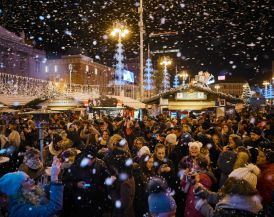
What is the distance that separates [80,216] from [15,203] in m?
1.74

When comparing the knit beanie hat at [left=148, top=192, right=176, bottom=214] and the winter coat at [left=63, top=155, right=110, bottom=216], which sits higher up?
the knit beanie hat at [left=148, top=192, right=176, bottom=214]

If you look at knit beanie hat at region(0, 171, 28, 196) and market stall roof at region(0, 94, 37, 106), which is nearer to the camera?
knit beanie hat at region(0, 171, 28, 196)

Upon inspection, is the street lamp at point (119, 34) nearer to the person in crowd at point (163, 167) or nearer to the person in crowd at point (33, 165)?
the person in crowd at point (163, 167)

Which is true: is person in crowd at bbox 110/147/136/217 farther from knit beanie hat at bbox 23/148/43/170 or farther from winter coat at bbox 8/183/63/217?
winter coat at bbox 8/183/63/217

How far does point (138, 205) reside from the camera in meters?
5.76

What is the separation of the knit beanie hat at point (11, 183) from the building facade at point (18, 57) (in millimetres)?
39512

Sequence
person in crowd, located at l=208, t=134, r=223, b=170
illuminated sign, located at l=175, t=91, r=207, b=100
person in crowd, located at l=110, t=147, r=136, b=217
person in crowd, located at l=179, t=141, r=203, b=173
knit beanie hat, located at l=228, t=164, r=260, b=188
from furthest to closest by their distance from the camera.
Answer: illuminated sign, located at l=175, t=91, r=207, b=100
person in crowd, located at l=208, t=134, r=223, b=170
person in crowd, located at l=179, t=141, r=203, b=173
person in crowd, located at l=110, t=147, r=136, b=217
knit beanie hat, located at l=228, t=164, r=260, b=188

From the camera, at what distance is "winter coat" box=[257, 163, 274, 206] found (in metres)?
4.51

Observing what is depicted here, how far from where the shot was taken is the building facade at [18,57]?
134 ft

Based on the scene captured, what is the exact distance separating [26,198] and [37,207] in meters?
0.16

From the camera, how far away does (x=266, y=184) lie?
4.62 meters

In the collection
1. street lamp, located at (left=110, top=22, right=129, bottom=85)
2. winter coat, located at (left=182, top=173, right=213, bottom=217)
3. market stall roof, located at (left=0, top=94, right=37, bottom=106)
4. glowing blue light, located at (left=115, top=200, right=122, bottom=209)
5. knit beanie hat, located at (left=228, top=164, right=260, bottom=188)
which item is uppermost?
street lamp, located at (left=110, top=22, right=129, bottom=85)

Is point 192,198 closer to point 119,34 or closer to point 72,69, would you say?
point 119,34

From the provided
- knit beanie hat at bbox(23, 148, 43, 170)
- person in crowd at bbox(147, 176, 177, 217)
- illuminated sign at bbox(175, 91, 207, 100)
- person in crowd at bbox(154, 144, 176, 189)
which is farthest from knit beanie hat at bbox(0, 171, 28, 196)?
illuminated sign at bbox(175, 91, 207, 100)
